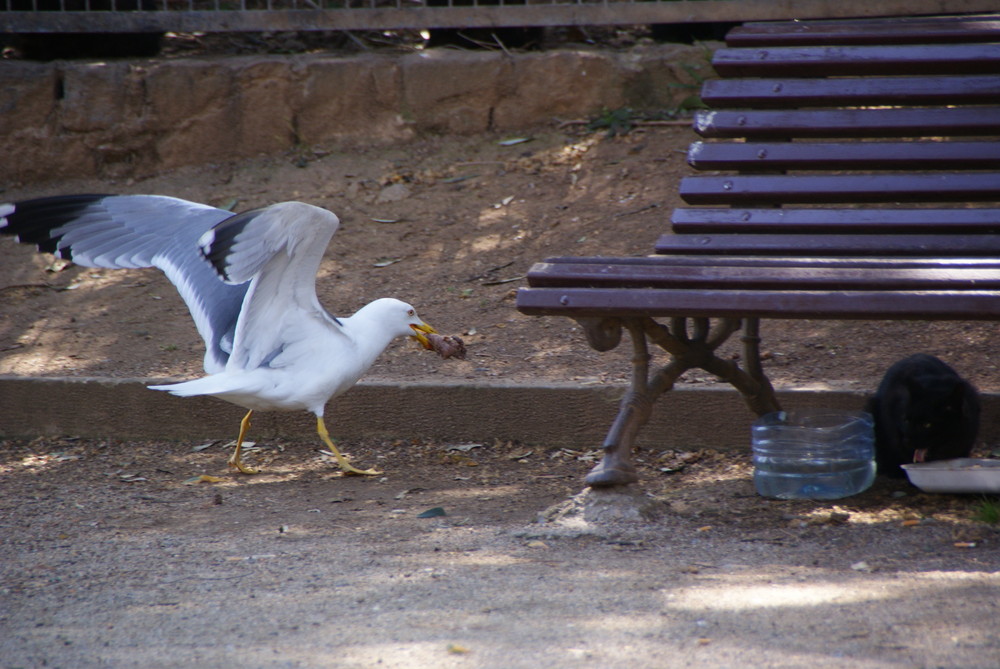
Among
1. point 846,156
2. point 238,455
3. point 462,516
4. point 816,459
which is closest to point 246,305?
point 238,455

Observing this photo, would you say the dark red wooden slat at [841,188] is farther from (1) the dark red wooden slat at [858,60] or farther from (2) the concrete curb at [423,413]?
(2) the concrete curb at [423,413]

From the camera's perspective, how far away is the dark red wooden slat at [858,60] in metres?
3.71

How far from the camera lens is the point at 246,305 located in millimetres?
3916

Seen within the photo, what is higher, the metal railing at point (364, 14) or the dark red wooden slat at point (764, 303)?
the metal railing at point (364, 14)

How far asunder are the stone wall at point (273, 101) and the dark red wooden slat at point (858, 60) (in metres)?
2.14

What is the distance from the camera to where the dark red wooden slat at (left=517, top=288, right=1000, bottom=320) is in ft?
8.41

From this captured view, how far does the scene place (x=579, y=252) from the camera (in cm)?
507

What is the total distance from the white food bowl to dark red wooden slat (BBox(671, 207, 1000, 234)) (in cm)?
77

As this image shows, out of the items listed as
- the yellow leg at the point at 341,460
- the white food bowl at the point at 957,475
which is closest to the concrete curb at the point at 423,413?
the yellow leg at the point at 341,460

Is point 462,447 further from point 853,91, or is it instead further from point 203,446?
point 853,91

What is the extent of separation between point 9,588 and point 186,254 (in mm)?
1709

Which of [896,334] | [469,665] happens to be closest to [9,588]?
[469,665]

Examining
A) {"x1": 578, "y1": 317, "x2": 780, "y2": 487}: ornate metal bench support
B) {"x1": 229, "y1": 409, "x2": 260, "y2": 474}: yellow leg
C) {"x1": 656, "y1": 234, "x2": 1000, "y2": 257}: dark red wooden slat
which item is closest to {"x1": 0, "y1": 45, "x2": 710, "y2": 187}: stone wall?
{"x1": 229, "y1": 409, "x2": 260, "y2": 474}: yellow leg

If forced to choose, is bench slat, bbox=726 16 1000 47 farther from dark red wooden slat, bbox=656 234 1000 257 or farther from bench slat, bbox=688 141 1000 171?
dark red wooden slat, bbox=656 234 1000 257
